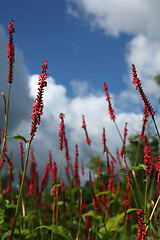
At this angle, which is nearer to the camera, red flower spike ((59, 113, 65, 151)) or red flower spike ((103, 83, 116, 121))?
red flower spike ((59, 113, 65, 151))

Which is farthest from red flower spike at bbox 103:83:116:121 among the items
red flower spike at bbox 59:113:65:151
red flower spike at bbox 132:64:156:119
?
red flower spike at bbox 132:64:156:119

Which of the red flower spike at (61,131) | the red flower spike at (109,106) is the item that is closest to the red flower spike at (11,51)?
the red flower spike at (61,131)

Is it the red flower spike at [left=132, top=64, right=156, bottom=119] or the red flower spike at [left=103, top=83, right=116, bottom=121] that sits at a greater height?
the red flower spike at [left=103, top=83, right=116, bottom=121]

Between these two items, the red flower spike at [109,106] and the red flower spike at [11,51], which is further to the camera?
the red flower spike at [109,106]

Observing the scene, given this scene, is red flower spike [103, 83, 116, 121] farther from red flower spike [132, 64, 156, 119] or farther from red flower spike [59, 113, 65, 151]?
red flower spike [132, 64, 156, 119]

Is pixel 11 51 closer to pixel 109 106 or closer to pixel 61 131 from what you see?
pixel 61 131

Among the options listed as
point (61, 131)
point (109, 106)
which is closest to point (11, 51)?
point (61, 131)

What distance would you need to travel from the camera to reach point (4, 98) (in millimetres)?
2971

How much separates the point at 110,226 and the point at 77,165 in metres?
1.97

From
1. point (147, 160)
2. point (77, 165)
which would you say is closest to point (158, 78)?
point (77, 165)

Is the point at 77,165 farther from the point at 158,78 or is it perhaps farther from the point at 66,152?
the point at 158,78

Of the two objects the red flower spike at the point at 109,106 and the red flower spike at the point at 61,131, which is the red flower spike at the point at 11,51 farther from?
the red flower spike at the point at 109,106

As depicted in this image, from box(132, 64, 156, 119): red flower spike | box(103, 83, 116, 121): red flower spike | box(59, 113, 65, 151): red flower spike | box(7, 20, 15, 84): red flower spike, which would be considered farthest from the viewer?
box(103, 83, 116, 121): red flower spike

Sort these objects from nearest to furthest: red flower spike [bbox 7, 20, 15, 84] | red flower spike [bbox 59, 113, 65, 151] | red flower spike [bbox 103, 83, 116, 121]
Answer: red flower spike [bbox 7, 20, 15, 84] < red flower spike [bbox 59, 113, 65, 151] < red flower spike [bbox 103, 83, 116, 121]
